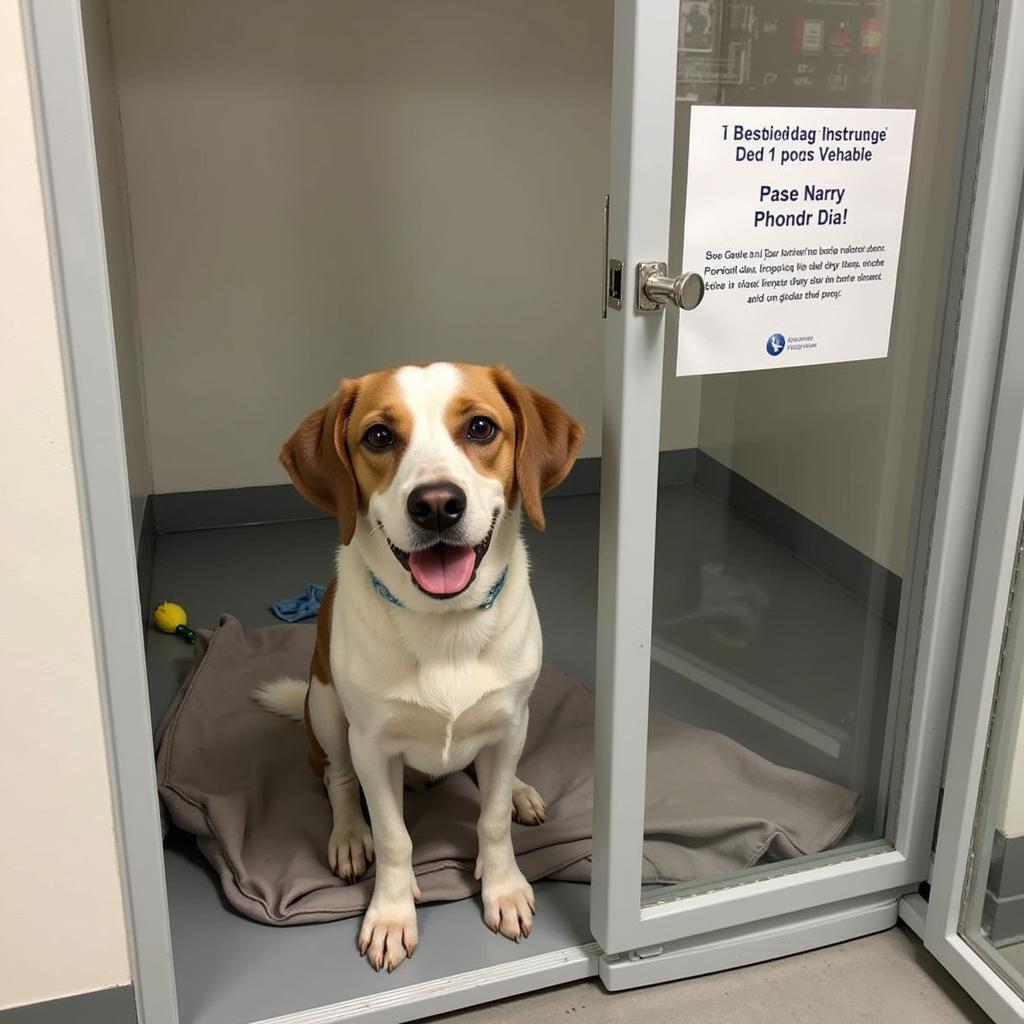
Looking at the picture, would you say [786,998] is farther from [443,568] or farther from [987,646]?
[443,568]

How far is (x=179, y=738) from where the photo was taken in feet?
7.23

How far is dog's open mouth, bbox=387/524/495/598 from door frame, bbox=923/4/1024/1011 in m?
0.74

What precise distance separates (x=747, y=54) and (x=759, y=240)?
238 millimetres

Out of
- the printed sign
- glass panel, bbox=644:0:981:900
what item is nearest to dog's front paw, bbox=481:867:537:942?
glass panel, bbox=644:0:981:900

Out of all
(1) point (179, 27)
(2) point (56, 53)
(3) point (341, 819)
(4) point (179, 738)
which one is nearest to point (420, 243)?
(1) point (179, 27)

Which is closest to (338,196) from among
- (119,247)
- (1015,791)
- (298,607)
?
(119,247)

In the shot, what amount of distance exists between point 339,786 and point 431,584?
62 cm

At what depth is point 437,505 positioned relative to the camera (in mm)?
1399

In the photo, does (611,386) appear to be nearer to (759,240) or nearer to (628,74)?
(759,240)

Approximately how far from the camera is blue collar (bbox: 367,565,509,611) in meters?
1.57

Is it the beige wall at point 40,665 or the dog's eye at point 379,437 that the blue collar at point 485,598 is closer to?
the dog's eye at point 379,437

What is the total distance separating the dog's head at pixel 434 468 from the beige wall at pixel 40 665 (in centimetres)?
42

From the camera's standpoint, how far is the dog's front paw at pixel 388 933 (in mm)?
1656

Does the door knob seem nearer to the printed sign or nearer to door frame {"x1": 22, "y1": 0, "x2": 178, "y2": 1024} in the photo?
the printed sign
